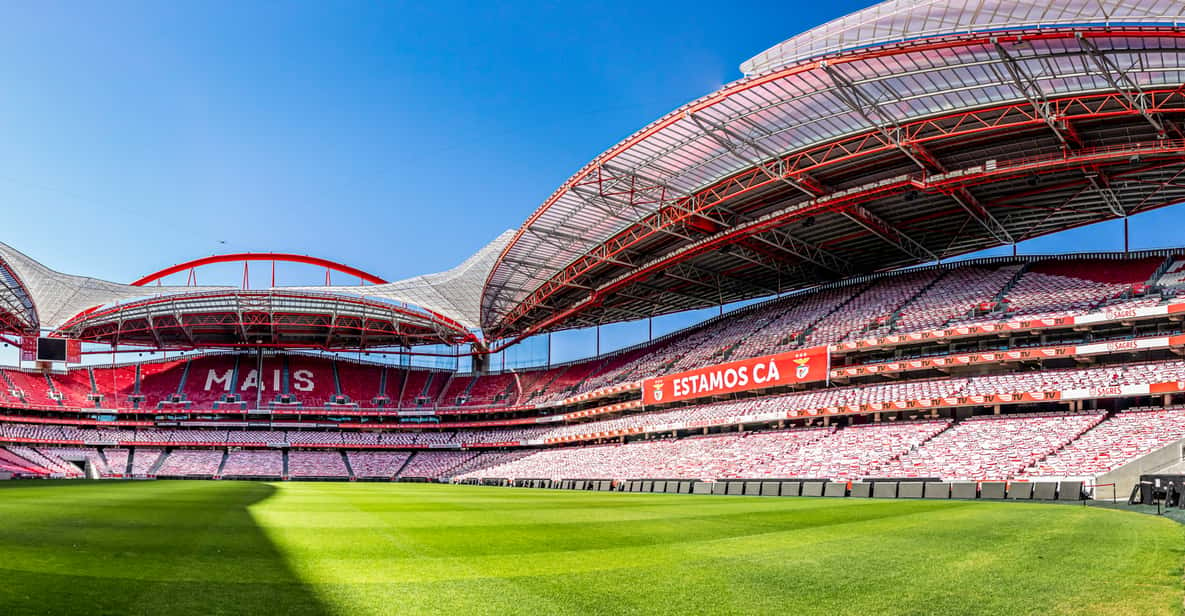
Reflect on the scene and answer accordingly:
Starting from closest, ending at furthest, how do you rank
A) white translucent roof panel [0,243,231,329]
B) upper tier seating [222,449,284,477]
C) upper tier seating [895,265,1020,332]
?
upper tier seating [895,265,1020,332] < white translucent roof panel [0,243,231,329] < upper tier seating [222,449,284,477]

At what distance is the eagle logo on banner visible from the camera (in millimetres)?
46469

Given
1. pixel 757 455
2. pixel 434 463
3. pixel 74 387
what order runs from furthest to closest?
pixel 74 387, pixel 434 463, pixel 757 455

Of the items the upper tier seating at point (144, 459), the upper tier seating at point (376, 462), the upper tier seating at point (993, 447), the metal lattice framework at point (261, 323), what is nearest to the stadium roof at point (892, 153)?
the upper tier seating at point (993, 447)

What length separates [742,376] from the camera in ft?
165

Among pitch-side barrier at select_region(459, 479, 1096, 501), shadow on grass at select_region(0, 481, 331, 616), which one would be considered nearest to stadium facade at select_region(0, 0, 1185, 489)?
pitch-side barrier at select_region(459, 479, 1096, 501)

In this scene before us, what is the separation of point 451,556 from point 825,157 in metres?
32.7

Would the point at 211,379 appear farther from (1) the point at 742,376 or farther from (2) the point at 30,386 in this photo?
(1) the point at 742,376

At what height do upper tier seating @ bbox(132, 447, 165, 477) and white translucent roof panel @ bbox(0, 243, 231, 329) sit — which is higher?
white translucent roof panel @ bbox(0, 243, 231, 329)

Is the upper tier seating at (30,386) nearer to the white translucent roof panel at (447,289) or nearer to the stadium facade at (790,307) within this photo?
the stadium facade at (790,307)

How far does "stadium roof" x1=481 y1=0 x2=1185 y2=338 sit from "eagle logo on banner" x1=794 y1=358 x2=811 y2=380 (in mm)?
7540

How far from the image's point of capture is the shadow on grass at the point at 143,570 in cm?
629

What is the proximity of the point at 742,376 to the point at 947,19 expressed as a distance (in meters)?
26.5

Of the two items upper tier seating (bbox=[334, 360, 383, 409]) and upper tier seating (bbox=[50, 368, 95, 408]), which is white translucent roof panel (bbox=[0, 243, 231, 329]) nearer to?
upper tier seating (bbox=[50, 368, 95, 408])

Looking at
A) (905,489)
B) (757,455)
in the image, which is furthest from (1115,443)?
(757,455)
